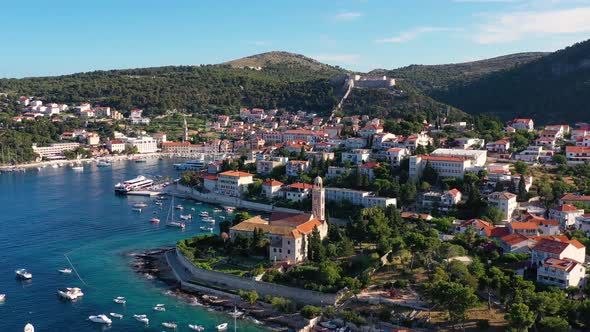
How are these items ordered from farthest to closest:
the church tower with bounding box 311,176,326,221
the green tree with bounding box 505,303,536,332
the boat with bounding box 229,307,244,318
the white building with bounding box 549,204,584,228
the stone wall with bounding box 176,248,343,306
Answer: the church tower with bounding box 311,176,326,221 < the white building with bounding box 549,204,584,228 < the stone wall with bounding box 176,248,343,306 < the boat with bounding box 229,307,244,318 < the green tree with bounding box 505,303,536,332

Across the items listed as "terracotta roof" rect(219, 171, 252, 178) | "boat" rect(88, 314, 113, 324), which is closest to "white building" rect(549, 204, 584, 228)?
"boat" rect(88, 314, 113, 324)

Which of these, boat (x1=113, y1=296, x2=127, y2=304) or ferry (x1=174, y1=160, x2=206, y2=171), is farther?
ferry (x1=174, y1=160, x2=206, y2=171)

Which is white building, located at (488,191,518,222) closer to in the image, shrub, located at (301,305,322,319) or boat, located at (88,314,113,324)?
shrub, located at (301,305,322,319)

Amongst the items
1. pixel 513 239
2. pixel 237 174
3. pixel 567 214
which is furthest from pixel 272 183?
pixel 567 214

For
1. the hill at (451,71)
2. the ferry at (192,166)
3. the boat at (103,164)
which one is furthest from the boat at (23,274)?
the hill at (451,71)

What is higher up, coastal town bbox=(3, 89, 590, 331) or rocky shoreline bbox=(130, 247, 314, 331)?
coastal town bbox=(3, 89, 590, 331)

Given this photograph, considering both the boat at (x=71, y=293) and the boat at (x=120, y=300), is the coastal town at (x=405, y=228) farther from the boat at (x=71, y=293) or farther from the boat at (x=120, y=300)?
the boat at (x=71, y=293)
